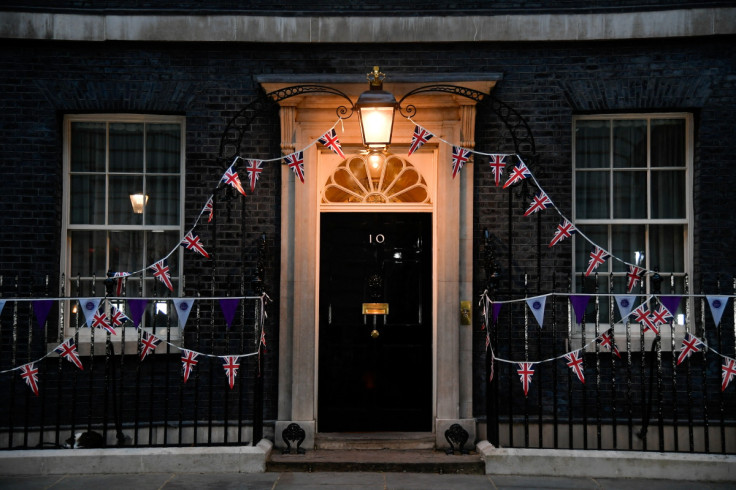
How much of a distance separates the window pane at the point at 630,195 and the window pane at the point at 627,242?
136 millimetres

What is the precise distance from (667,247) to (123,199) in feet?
18.7

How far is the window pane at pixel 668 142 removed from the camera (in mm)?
8000

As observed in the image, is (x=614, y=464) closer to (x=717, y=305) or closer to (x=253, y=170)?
(x=717, y=305)

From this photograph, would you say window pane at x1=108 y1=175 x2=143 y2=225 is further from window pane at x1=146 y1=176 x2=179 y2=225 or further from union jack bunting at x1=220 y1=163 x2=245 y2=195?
union jack bunting at x1=220 y1=163 x2=245 y2=195

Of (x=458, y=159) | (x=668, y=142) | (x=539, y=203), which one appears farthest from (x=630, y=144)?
(x=458, y=159)

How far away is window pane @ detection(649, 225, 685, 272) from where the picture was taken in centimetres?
796

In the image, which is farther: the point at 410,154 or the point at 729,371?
the point at 410,154

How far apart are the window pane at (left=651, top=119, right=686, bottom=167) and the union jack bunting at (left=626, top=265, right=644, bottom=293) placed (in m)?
1.18

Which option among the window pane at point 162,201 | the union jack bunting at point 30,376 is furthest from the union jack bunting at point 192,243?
the union jack bunting at point 30,376

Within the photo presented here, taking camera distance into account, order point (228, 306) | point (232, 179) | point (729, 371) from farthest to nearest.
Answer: point (232, 179), point (228, 306), point (729, 371)

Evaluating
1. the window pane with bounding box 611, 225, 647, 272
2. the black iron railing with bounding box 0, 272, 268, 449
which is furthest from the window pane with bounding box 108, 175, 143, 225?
the window pane with bounding box 611, 225, 647, 272

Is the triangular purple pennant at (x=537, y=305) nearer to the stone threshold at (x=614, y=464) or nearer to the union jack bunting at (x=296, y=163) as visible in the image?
the stone threshold at (x=614, y=464)

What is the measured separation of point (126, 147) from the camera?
8.09 metres

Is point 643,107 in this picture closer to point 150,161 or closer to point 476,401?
point 476,401
